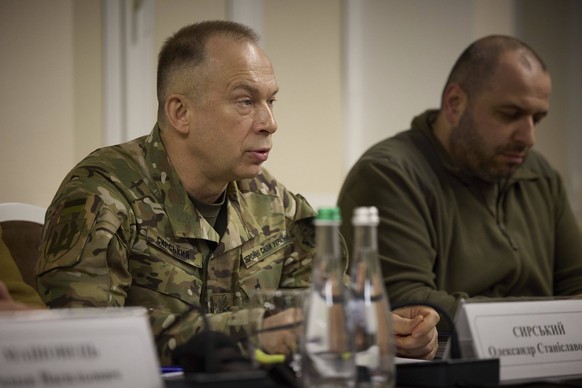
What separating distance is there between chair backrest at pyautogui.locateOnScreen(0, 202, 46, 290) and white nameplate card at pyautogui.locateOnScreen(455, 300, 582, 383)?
1267mm

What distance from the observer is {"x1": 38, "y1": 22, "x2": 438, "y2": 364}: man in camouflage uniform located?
1.86 meters

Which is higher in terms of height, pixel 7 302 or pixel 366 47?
pixel 366 47

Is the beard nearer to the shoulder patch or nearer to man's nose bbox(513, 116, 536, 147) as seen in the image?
man's nose bbox(513, 116, 536, 147)

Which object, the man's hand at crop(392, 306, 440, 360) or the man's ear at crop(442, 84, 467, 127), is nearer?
the man's hand at crop(392, 306, 440, 360)

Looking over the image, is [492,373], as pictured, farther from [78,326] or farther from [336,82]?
[336,82]

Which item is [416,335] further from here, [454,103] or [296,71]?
[296,71]

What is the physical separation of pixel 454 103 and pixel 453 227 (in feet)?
1.52

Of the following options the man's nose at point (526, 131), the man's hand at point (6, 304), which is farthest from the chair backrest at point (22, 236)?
the man's nose at point (526, 131)

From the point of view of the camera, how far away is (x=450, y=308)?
2.54 metres

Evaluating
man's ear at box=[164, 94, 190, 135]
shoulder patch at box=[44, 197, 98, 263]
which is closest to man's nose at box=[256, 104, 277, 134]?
man's ear at box=[164, 94, 190, 135]

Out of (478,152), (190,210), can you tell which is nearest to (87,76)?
(190,210)

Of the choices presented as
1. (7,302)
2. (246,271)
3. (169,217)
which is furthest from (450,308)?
Result: (7,302)

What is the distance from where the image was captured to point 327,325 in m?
1.22

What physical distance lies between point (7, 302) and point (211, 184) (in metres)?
0.89
